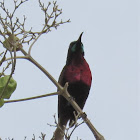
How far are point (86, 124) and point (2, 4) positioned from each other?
4.17 feet

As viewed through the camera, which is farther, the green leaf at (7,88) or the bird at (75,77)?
the bird at (75,77)

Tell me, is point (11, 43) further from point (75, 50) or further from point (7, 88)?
point (75, 50)

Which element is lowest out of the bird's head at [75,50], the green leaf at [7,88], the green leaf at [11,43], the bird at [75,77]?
the green leaf at [7,88]

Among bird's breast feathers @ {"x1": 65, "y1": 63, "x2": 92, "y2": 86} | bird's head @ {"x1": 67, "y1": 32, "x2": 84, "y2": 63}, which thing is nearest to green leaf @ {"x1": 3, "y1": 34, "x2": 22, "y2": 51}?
bird's breast feathers @ {"x1": 65, "y1": 63, "x2": 92, "y2": 86}

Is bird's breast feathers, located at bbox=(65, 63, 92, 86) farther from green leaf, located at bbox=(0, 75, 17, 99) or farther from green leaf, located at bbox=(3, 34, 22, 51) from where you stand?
green leaf, located at bbox=(0, 75, 17, 99)

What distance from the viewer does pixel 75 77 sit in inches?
160

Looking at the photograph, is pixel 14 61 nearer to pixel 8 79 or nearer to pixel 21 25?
pixel 8 79

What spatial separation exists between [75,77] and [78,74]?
1.9 inches

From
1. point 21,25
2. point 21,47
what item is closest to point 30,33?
point 21,25

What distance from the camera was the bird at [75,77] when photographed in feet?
13.3

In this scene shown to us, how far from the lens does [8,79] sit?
2.28 metres

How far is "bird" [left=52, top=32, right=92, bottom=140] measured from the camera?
4062mm

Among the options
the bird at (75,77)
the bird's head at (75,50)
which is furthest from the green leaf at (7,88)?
the bird's head at (75,50)

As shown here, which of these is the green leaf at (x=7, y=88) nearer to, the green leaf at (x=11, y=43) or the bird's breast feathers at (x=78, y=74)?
the green leaf at (x=11, y=43)
